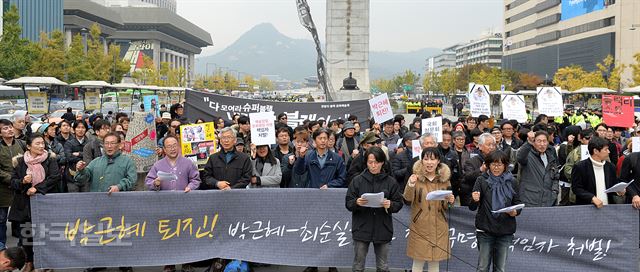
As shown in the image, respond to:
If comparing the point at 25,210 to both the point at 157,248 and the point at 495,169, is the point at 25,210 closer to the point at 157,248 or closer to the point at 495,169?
the point at 157,248

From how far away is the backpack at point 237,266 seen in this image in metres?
7.20

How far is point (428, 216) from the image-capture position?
20.6 ft

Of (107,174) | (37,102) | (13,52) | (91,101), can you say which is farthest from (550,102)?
(13,52)

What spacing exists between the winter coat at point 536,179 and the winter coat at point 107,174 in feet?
14.6

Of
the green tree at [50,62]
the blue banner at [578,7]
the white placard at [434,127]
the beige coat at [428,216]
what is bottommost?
the beige coat at [428,216]

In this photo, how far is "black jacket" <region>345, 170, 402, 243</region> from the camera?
6.17m

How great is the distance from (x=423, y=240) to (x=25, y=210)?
4376 millimetres

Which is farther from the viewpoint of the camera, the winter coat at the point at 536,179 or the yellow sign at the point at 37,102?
the yellow sign at the point at 37,102

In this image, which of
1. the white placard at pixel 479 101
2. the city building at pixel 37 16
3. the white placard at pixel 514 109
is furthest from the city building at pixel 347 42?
the city building at pixel 37 16

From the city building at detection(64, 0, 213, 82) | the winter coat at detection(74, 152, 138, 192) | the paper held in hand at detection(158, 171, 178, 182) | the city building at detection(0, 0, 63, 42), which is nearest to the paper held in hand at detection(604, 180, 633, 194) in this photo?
the paper held in hand at detection(158, 171, 178, 182)

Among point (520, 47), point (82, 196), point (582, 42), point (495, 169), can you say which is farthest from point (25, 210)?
point (520, 47)

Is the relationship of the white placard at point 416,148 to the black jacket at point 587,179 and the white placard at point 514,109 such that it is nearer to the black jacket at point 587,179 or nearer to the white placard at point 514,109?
the black jacket at point 587,179

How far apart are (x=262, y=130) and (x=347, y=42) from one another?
97.4 feet

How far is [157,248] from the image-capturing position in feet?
23.7
